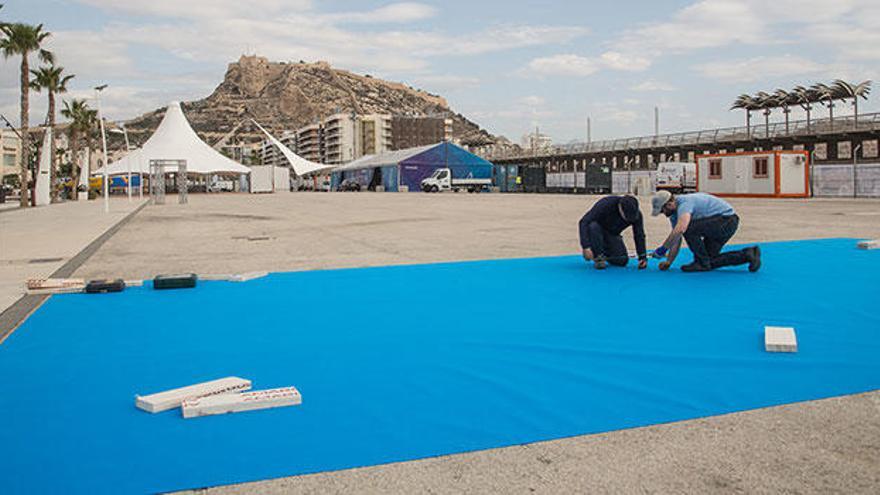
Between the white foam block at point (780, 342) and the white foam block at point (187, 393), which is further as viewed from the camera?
the white foam block at point (780, 342)

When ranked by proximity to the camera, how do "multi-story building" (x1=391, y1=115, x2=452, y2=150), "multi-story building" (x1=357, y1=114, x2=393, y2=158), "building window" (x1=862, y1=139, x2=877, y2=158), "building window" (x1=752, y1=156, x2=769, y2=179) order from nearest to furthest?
"building window" (x1=752, y1=156, x2=769, y2=179)
"building window" (x1=862, y1=139, x2=877, y2=158)
"multi-story building" (x1=357, y1=114, x2=393, y2=158)
"multi-story building" (x1=391, y1=115, x2=452, y2=150)

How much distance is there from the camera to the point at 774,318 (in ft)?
19.6

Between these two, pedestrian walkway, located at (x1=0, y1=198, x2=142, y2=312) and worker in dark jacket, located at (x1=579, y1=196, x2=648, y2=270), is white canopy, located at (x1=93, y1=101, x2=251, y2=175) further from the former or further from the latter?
worker in dark jacket, located at (x1=579, y1=196, x2=648, y2=270)

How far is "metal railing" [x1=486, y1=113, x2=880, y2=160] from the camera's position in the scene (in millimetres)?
61650

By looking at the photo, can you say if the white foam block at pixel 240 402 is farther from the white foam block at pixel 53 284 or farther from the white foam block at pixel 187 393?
the white foam block at pixel 53 284

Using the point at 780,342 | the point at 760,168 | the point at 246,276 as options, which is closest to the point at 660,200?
the point at 780,342

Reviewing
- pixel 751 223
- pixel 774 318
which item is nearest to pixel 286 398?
pixel 774 318

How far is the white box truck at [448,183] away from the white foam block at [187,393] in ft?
201

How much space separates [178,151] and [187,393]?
64022 millimetres

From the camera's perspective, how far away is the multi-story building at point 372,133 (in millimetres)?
173375

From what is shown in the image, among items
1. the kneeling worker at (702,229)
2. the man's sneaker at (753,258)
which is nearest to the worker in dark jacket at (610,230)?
the kneeling worker at (702,229)

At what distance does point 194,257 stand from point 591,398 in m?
9.66

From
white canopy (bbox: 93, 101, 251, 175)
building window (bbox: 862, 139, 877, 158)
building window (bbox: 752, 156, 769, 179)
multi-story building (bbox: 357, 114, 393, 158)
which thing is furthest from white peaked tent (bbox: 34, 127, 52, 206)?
multi-story building (bbox: 357, 114, 393, 158)

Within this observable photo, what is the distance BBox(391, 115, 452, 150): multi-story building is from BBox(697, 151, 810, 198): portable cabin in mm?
138948
